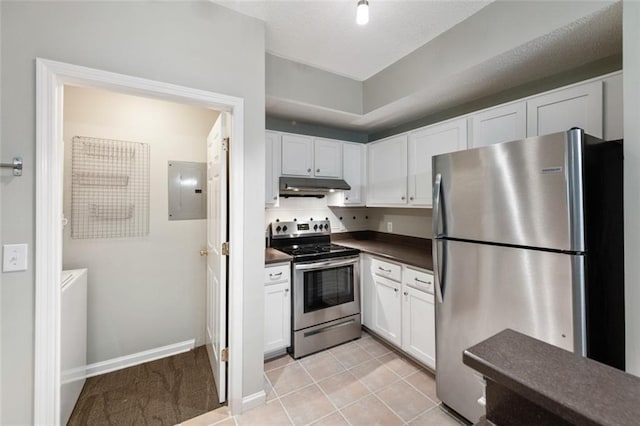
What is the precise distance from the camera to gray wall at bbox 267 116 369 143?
302 cm

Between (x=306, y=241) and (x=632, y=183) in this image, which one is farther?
(x=306, y=241)

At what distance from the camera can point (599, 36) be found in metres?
1.53

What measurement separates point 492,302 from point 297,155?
2.15m

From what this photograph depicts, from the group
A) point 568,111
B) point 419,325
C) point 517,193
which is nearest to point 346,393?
point 419,325

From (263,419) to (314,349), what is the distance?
0.87 meters

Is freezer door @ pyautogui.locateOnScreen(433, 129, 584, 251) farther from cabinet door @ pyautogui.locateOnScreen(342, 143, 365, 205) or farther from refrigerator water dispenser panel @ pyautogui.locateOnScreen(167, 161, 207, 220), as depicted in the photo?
refrigerator water dispenser panel @ pyautogui.locateOnScreen(167, 161, 207, 220)

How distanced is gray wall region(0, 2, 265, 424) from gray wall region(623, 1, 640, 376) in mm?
1901

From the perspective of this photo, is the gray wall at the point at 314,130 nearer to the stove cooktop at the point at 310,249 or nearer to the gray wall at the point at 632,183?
the stove cooktop at the point at 310,249

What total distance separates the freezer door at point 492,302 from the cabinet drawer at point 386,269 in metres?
0.62

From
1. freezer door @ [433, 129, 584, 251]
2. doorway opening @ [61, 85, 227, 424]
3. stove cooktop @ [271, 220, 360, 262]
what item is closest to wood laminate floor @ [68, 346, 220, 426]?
doorway opening @ [61, 85, 227, 424]

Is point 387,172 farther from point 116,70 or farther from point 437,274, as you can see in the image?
point 116,70

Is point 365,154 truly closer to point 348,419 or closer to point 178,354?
point 348,419

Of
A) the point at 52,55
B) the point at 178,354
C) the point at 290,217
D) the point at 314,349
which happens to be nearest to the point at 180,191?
the point at 290,217

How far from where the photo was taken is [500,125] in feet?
6.72
